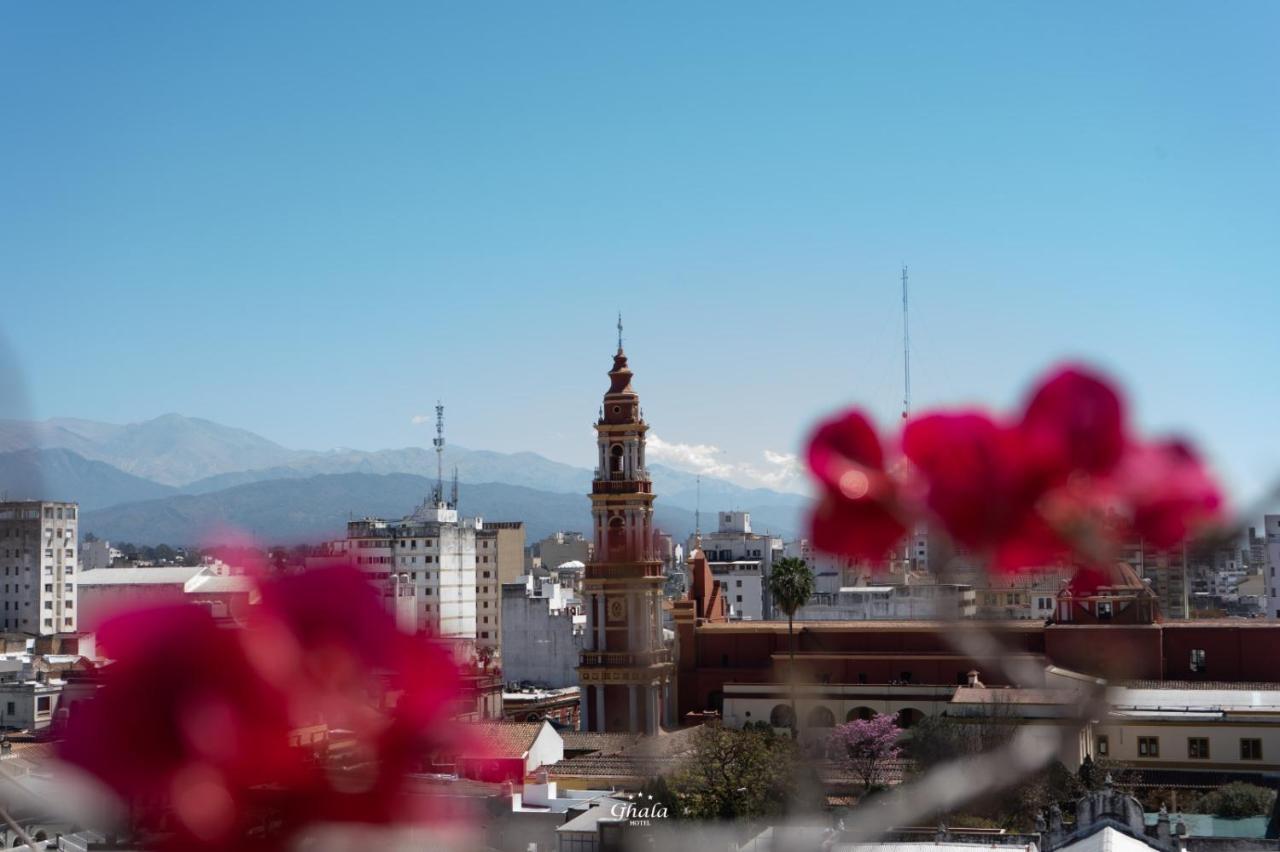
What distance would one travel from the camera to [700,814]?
19281mm

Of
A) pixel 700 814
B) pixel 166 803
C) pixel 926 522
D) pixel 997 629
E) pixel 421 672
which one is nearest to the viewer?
pixel 166 803

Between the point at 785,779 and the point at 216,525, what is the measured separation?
62.0 ft

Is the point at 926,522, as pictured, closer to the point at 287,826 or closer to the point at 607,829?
the point at 287,826

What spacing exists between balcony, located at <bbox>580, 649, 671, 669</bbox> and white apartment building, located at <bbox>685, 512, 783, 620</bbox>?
896 inches

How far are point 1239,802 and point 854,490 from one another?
86.6 feet

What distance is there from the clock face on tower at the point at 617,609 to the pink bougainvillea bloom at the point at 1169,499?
41.1m

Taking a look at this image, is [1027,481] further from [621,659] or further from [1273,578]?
[1273,578]

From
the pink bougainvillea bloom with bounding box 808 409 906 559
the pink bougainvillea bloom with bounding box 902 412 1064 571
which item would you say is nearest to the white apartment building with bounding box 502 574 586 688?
the pink bougainvillea bloom with bounding box 808 409 906 559

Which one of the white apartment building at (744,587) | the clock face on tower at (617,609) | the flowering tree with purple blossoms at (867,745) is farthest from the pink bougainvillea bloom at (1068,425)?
the white apartment building at (744,587)

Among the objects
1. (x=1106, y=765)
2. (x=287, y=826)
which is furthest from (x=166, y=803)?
(x=1106, y=765)

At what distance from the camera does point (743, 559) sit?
3263 inches

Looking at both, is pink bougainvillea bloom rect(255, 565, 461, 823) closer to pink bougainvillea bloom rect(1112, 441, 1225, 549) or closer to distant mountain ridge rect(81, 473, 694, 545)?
distant mountain ridge rect(81, 473, 694, 545)

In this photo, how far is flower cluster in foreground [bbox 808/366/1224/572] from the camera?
6.81 ft

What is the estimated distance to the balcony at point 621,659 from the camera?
4238 centimetres
